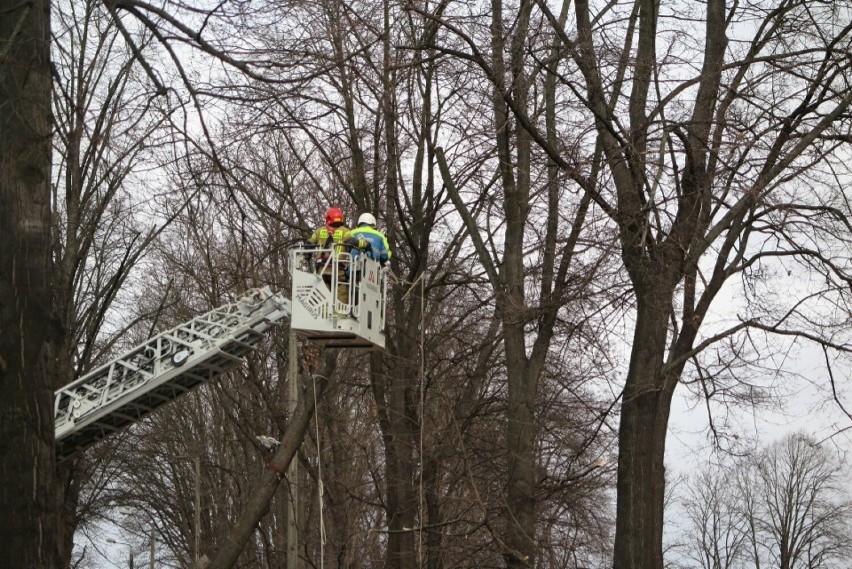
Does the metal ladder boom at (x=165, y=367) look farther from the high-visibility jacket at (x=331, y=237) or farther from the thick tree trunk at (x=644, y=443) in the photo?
the thick tree trunk at (x=644, y=443)

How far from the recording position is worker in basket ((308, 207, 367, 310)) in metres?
10.4

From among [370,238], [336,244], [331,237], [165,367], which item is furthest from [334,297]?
[165,367]

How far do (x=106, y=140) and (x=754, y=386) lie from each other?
7719 mm

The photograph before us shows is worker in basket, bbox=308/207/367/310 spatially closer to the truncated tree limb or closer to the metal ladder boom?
the metal ladder boom

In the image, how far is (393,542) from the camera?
1802cm

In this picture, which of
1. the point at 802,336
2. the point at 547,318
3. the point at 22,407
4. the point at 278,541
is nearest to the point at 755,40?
the point at 802,336

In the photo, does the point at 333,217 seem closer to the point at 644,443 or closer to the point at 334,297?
the point at 334,297

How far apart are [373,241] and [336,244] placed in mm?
436

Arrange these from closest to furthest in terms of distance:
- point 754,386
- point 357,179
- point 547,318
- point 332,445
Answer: point 754,386 < point 547,318 < point 357,179 < point 332,445

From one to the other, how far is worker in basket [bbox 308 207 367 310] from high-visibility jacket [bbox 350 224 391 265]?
0.36 ft

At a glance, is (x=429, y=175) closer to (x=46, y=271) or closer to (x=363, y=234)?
(x=363, y=234)

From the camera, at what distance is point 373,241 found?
10625mm

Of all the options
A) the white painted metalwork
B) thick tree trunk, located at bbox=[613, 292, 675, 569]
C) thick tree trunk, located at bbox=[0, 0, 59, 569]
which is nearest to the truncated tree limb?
the white painted metalwork

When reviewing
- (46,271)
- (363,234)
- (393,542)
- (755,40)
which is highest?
(755,40)
